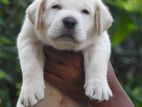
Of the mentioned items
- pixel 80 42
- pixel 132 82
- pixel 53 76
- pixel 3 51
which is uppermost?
pixel 80 42

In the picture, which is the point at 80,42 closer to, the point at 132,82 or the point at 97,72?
the point at 97,72

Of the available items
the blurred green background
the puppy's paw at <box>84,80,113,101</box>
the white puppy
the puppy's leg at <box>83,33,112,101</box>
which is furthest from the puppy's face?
the blurred green background

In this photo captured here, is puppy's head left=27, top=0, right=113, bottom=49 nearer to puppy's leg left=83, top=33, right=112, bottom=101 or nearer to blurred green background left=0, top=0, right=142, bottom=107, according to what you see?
puppy's leg left=83, top=33, right=112, bottom=101

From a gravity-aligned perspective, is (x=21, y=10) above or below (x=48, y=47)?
below

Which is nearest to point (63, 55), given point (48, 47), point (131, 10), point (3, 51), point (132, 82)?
point (48, 47)

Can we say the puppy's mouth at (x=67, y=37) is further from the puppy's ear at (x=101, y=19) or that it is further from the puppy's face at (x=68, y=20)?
the puppy's ear at (x=101, y=19)

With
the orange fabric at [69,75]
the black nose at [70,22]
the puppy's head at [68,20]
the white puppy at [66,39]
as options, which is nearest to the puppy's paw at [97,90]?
the white puppy at [66,39]

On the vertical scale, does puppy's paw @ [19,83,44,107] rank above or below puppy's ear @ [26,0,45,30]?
below

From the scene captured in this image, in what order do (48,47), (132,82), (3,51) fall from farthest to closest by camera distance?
(132,82)
(3,51)
(48,47)
